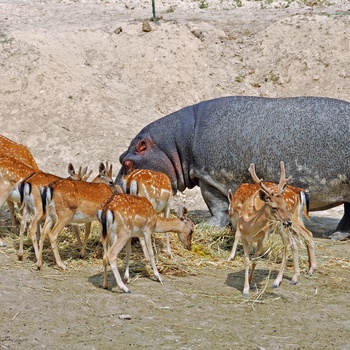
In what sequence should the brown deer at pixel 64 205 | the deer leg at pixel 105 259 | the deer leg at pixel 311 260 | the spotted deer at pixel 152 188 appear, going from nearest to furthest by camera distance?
1. the deer leg at pixel 105 259
2. the brown deer at pixel 64 205
3. the deer leg at pixel 311 260
4. the spotted deer at pixel 152 188

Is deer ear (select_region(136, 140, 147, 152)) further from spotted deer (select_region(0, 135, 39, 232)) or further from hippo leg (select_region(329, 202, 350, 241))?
hippo leg (select_region(329, 202, 350, 241))

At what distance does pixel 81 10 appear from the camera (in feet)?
70.4

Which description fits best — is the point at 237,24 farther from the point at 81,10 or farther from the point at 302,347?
the point at 302,347

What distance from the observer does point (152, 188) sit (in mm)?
9422

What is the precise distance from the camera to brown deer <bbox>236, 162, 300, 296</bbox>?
301 inches

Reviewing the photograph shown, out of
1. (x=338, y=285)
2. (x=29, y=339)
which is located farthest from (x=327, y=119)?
(x=29, y=339)

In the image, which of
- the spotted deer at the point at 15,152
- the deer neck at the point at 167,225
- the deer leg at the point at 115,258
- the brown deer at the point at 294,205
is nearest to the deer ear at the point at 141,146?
the spotted deer at the point at 15,152

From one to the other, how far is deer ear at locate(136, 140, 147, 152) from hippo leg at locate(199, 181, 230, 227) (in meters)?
1.18

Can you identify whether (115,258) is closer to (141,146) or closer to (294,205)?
(294,205)

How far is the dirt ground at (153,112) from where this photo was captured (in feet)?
22.1

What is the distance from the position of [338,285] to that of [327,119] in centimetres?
304

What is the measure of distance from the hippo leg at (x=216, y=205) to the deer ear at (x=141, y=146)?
1177mm

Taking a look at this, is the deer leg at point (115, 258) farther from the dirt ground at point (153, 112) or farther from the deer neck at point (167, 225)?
the deer neck at point (167, 225)

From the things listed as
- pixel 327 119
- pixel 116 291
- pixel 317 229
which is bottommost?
pixel 317 229
